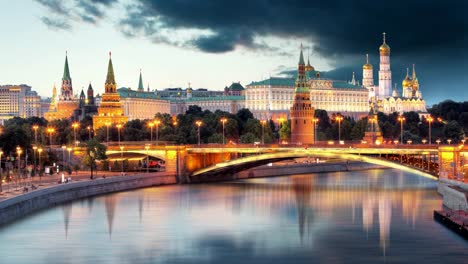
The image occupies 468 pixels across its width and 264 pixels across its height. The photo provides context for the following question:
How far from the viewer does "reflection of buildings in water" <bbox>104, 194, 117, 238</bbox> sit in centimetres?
5425

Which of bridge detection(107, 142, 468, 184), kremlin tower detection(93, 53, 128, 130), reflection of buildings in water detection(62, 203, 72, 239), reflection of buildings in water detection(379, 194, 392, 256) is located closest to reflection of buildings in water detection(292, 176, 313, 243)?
bridge detection(107, 142, 468, 184)

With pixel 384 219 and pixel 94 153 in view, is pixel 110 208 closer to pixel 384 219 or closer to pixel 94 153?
pixel 384 219

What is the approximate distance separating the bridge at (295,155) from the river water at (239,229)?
2317mm

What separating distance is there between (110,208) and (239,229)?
12.3 meters

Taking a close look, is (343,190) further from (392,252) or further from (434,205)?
(392,252)

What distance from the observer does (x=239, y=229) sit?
172 feet

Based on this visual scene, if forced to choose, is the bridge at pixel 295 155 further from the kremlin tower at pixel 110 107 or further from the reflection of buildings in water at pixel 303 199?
the kremlin tower at pixel 110 107

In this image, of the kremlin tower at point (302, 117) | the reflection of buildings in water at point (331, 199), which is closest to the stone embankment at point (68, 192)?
the reflection of buildings in water at point (331, 199)

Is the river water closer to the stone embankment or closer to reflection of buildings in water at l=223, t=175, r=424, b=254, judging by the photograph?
reflection of buildings in water at l=223, t=175, r=424, b=254

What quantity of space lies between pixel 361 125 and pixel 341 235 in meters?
98.4

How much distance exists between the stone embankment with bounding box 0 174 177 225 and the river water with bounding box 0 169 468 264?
71cm

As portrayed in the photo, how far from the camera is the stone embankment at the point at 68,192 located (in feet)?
172

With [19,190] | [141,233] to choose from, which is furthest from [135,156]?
[141,233]

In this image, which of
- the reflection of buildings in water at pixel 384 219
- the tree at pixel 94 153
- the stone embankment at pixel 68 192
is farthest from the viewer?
the tree at pixel 94 153
